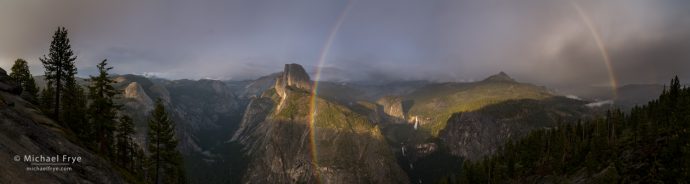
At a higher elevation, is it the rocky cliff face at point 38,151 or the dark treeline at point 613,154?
the rocky cliff face at point 38,151

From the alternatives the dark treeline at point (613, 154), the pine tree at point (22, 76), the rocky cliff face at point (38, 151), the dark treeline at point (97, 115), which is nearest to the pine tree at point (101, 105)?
the dark treeline at point (97, 115)

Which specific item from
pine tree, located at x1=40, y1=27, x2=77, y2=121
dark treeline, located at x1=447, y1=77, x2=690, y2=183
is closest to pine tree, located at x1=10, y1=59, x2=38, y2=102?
pine tree, located at x1=40, y1=27, x2=77, y2=121

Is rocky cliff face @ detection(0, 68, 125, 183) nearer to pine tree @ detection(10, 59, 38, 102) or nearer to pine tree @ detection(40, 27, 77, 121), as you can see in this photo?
pine tree @ detection(40, 27, 77, 121)

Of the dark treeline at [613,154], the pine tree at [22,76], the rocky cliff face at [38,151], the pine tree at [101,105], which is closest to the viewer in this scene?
the rocky cliff face at [38,151]

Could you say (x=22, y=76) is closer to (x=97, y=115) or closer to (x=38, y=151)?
(x=97, y=115)

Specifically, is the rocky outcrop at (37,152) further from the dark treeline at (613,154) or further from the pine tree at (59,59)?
the dark treeline at (613,154)

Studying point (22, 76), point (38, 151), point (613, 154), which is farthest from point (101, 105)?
point (613, 154)
